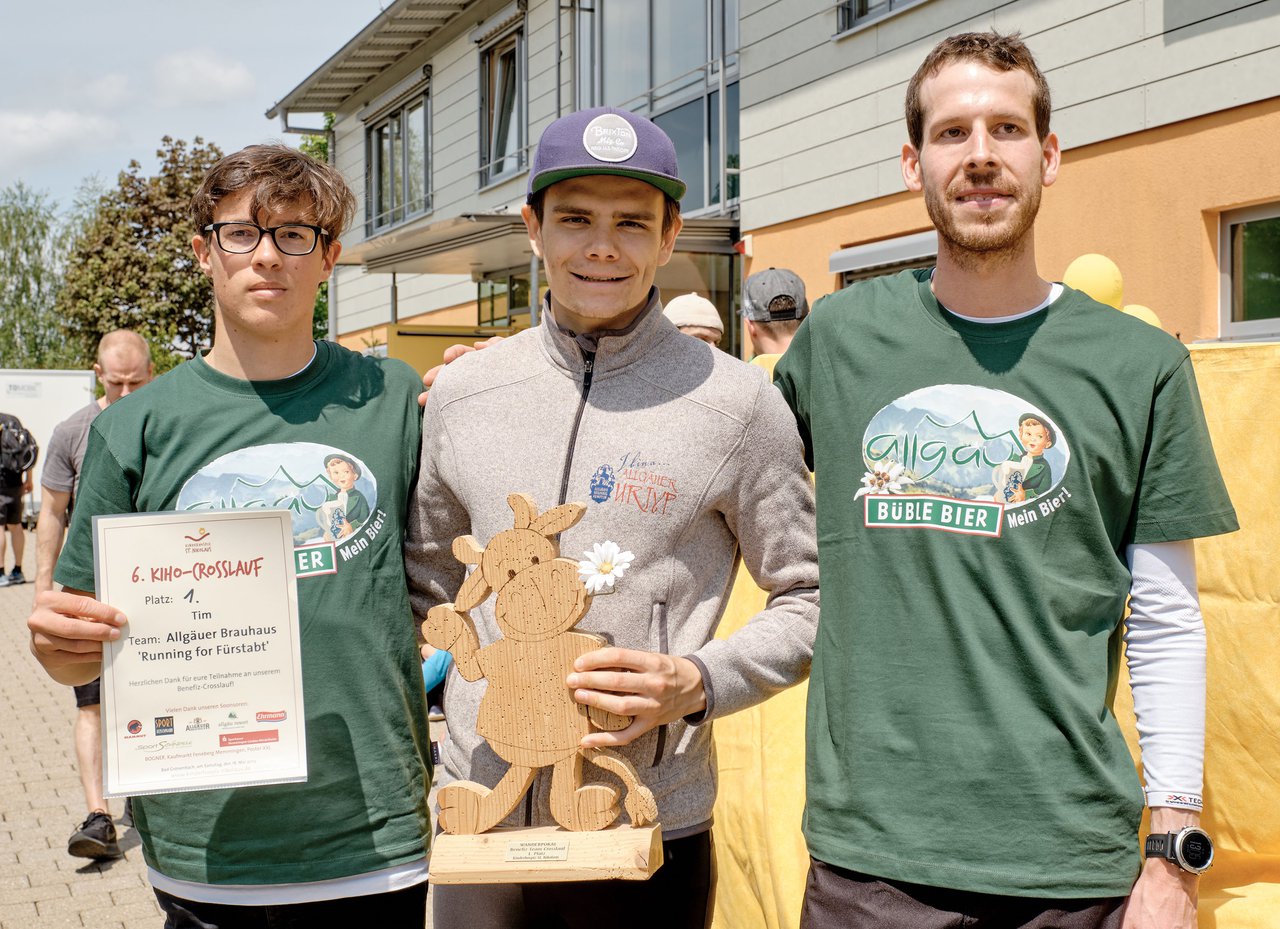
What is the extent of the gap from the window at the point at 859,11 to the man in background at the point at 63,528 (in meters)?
6.47

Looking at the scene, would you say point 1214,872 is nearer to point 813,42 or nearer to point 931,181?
point 931,181

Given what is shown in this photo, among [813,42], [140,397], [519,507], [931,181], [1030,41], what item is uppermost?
[813,42]

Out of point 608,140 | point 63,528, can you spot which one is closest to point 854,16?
point 63,528

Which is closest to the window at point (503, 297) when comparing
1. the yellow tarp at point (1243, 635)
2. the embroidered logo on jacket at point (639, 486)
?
the yellow tarp at point (1243, 635)

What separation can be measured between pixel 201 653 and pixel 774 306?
343 cm

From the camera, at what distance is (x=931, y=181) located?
7.30 feet

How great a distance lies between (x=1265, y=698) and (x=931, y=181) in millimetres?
1645

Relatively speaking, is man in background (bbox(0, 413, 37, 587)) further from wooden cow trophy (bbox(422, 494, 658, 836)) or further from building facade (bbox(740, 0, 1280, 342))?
wooden cow trophy (bbox(422, 494, 658, 836))

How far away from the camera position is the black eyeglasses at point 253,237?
2.38 m

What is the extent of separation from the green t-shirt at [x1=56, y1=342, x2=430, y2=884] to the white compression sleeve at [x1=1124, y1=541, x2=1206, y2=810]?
1.36m

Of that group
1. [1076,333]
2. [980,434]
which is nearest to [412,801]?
[980,434]

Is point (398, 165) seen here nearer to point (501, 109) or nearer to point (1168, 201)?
point (501, 109)

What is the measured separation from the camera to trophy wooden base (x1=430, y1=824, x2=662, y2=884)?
200 centimetres

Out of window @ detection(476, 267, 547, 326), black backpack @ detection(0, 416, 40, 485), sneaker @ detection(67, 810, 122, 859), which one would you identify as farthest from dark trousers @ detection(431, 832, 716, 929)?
window @ detection(476, 267, 547, 326)
